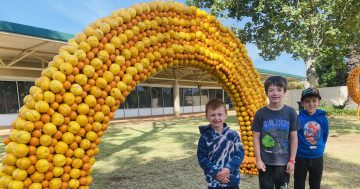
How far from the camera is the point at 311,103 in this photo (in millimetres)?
3473

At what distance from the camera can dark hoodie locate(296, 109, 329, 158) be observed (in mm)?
3418

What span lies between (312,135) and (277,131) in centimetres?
74

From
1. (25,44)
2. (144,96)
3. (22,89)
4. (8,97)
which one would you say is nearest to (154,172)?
(25,44)

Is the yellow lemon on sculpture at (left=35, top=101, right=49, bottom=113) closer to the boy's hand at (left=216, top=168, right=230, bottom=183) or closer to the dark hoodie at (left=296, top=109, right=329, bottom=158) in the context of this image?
the boy's hand at (left=216, top=168, right=230, bottom=183)

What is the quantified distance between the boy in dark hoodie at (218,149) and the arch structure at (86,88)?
3.19 ft

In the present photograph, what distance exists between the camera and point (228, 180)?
8.98 feet

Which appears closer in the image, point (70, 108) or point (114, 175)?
point (70, 108)

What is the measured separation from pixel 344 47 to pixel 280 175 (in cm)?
1532

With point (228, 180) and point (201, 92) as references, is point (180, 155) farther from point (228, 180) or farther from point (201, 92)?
point (201, 92)

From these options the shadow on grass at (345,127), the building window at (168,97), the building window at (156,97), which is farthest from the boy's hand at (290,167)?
the building window at (168,97)

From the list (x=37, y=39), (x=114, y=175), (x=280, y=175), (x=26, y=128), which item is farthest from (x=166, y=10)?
(x=37, y=39)

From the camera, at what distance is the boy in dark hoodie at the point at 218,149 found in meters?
2.79

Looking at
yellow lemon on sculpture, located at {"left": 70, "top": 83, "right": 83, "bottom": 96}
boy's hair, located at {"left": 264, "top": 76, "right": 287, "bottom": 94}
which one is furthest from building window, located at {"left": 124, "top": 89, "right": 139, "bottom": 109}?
boy's hair, located at {"left": 264, "top": 76, "right": 287, "bottom": 94}

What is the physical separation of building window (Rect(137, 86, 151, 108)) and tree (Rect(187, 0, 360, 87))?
28.6ft
